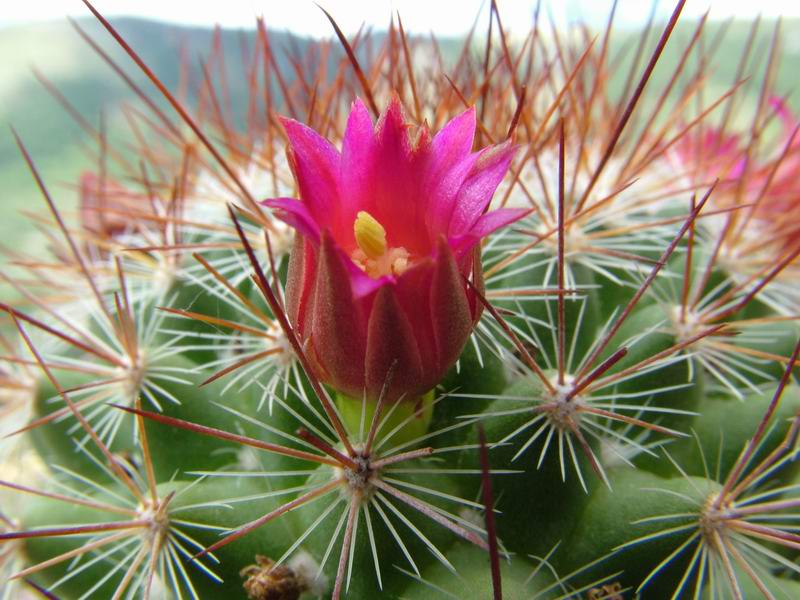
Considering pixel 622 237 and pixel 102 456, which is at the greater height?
pixel 622 237

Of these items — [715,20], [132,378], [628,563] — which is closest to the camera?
[628,563]

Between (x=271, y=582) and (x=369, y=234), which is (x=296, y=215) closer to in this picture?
(x=369, y=234)

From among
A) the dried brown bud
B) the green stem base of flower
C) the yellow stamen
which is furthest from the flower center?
the dried brown bud

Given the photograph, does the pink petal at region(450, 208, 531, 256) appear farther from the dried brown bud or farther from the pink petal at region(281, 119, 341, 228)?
the dried brown bud

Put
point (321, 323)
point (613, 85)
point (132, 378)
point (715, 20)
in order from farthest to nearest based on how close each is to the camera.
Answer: point (613, 85) < point (715, 20) < point (132, 378) < point (321, 323)

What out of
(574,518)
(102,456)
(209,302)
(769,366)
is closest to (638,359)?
(574,518)

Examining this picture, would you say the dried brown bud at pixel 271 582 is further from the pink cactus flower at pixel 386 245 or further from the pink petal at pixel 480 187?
the pink petal at pixel 480 187

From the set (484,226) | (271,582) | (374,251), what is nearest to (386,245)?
(374,251)

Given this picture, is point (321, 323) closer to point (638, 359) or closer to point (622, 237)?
point (638, 359)
